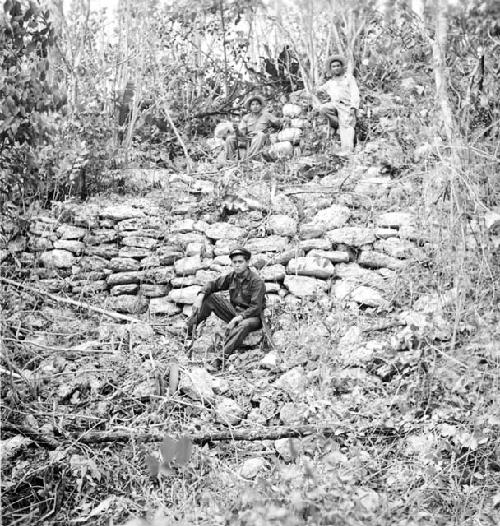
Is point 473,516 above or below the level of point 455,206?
below

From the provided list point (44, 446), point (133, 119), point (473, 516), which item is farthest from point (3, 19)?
point (133, 119)

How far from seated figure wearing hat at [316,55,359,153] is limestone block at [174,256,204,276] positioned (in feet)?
7.75

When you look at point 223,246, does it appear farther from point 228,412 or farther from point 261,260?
point 228,412

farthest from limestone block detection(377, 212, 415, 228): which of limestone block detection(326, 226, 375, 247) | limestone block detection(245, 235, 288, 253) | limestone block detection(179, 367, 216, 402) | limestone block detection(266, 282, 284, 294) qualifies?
limestone block detection(179, 367, 216, 402)

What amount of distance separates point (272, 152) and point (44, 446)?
4931mm

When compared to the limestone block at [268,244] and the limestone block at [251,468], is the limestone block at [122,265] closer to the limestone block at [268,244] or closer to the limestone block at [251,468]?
the limestone block at [268,244]

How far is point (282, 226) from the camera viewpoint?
27.0 feet

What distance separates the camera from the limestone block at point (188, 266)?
8016 millimetres

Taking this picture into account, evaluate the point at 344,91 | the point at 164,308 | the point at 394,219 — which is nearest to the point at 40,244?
the point at 164,308

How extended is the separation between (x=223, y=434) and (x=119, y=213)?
3.98m

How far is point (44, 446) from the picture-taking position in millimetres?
5523

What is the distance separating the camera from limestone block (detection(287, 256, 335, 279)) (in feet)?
24.8

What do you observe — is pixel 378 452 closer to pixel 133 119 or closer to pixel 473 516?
pixel 473 516

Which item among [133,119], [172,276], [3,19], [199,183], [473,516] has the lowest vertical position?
[473,516]
